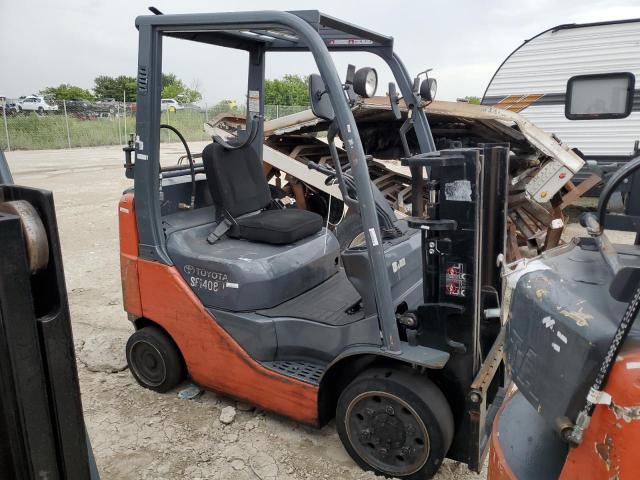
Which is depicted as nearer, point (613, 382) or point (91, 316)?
point (613, 382)

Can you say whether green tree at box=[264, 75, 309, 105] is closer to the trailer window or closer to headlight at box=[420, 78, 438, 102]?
the trailer window

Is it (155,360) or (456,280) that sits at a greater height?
(456,280)

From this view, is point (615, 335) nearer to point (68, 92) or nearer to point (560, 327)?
point (560, 327)

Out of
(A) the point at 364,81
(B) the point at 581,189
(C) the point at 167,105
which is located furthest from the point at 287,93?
(A) the point at 364,81

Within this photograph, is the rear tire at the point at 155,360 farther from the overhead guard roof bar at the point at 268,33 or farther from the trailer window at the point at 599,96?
the trailer window at the point at 599,96

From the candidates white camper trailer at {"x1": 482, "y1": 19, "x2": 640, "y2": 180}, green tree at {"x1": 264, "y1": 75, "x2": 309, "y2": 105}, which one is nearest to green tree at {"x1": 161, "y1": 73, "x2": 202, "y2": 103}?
green tree at {"x1": 264, "y1": 75, "x2": 309, "y2": 105}

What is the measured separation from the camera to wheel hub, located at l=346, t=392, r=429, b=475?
2832 mm

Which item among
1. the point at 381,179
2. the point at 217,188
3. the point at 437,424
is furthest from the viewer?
the point at 381,179

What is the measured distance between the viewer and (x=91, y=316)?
5.35 metres

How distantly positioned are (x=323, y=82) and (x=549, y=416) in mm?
1967

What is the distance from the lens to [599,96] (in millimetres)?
8922

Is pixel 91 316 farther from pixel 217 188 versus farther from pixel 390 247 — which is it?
pixel 390 247

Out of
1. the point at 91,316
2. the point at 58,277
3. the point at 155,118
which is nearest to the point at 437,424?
the point at 58,277

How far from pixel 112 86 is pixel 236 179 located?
67023 millimetres
